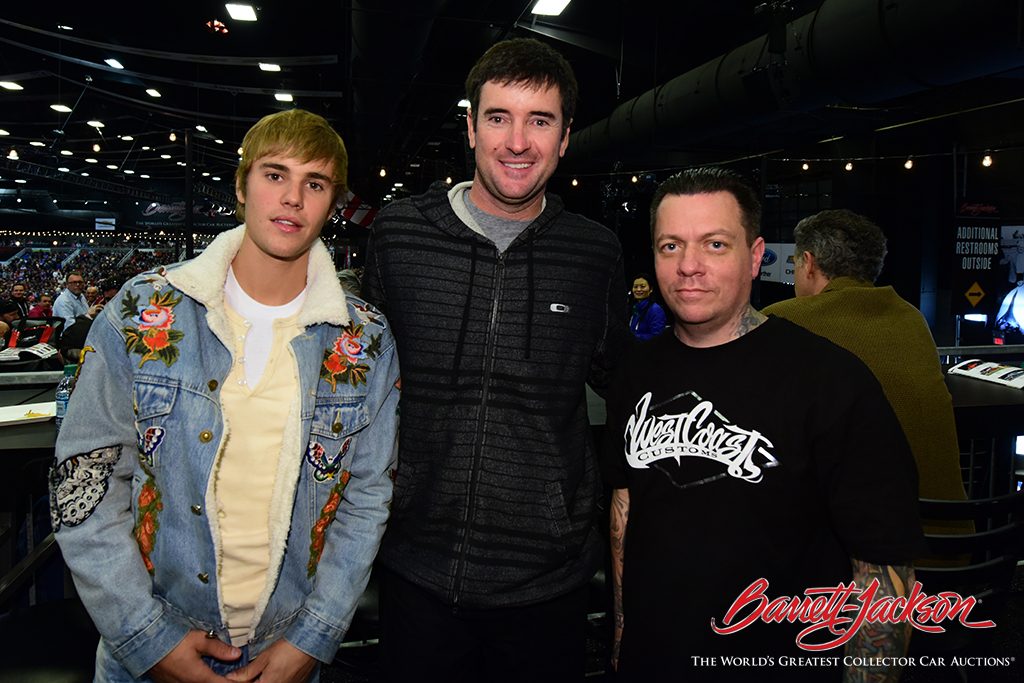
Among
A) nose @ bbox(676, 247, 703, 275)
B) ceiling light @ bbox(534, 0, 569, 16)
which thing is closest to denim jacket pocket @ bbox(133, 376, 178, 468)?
nose @ bbox(676, 247, 703, 275)

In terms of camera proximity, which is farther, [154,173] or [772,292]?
[154,173]

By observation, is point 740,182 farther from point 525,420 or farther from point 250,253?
point 250,253

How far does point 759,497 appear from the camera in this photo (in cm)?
120

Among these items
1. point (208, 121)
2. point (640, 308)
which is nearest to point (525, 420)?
point (640, 308)

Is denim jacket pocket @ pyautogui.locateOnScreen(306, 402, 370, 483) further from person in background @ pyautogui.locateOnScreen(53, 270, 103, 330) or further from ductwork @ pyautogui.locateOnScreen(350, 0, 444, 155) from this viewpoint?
person in background @ pyautogui.locateOnScreen(53, 270, 103, 330)

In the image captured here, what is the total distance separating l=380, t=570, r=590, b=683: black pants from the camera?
52.6 inches

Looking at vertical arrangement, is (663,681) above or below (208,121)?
below

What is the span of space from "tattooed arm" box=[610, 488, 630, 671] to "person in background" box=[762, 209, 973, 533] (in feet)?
2.66

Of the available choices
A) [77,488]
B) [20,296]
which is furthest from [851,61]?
[20,296]

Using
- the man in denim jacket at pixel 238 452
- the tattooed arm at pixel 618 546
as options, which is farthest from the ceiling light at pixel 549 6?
the tattooed arm at pixel 618 546

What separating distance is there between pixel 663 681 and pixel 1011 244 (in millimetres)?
10938

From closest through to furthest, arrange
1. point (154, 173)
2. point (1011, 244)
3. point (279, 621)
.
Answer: point (279, 621), point (1011, 244), point (154, 173)

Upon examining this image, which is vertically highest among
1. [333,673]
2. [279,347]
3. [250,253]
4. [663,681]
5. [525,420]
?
[250,253]

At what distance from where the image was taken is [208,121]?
13422mm
